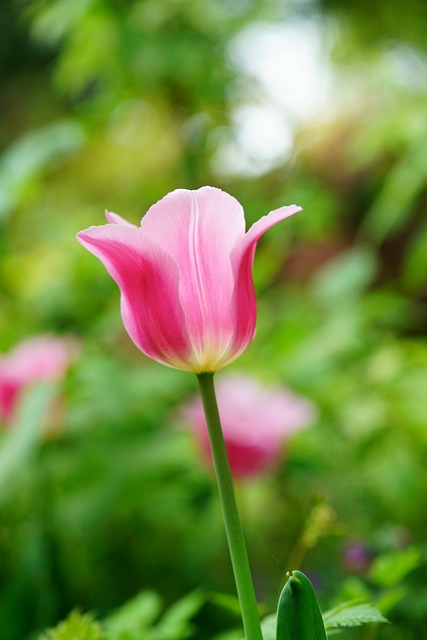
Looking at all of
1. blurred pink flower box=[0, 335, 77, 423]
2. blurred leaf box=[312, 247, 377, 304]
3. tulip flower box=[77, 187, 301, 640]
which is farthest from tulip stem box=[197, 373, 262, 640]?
blurred leaf box=[312, 247, 377, 304]

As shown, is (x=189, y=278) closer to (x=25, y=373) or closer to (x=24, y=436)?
(x=24, y=436)

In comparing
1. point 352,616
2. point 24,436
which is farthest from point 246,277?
point 24,436

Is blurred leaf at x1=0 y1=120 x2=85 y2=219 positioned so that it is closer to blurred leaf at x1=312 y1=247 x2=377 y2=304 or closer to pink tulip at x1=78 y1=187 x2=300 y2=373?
blurred leaf at x1=312 y1=247 x2=377 y2=304

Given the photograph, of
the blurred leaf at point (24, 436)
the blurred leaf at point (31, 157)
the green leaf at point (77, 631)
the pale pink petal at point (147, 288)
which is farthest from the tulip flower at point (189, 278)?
the blurred leaf at point (31, 157)

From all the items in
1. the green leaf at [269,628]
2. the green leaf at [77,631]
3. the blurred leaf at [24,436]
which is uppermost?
the blurred leaf at [24,436]

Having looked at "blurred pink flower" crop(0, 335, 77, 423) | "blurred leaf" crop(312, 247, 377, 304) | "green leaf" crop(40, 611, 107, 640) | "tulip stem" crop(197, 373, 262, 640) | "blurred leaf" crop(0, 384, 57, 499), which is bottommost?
"green leaf" crop(40, 611, 107, 640)

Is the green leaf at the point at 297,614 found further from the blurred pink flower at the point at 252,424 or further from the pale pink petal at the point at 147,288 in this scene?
the blurred pink flower at the point at 252,424

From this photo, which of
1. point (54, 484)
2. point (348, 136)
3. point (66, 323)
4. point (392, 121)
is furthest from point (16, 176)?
point (348, 136)

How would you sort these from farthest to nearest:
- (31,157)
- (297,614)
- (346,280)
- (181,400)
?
(346,280)
(181,400)
(31,157)
(297,614)
